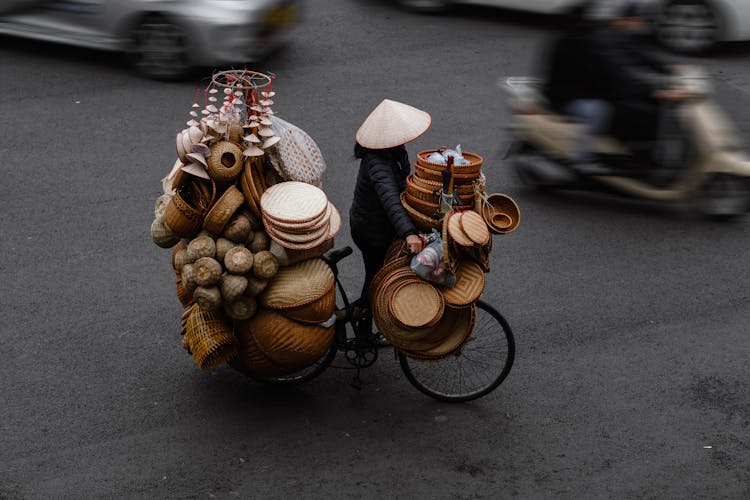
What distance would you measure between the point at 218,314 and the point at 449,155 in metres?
1.64

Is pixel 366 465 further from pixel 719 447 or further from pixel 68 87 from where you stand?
pixel 68 87

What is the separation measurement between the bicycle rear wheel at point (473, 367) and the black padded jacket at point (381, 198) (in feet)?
2.54

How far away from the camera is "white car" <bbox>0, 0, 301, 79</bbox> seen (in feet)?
33.7

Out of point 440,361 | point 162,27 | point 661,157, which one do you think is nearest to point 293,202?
point 440,361

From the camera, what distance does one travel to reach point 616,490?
5.38 meters

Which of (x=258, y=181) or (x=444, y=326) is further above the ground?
(x=258, y=181)

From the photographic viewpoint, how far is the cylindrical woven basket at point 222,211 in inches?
207

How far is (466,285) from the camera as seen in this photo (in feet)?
17.7

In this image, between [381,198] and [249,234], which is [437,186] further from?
[249,234]

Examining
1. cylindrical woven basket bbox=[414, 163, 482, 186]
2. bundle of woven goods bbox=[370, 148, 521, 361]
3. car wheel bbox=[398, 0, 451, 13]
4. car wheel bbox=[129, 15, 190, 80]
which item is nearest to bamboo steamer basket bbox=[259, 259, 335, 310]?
bundle of woven goods bbox=[370, 148, 521, 361]

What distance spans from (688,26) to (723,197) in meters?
4.10

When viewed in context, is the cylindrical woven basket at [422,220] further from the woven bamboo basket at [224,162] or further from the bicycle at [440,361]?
the woven bamboo basket at [224,162]

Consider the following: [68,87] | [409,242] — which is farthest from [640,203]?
[68,87]

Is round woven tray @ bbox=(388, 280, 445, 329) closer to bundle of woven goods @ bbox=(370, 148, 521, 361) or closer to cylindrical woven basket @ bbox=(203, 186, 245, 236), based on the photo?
bundle of woven goods @ bbox=(370, 148, 521, 361)
